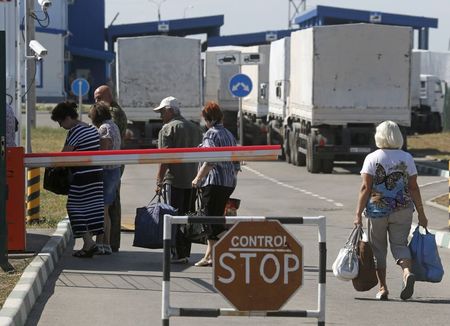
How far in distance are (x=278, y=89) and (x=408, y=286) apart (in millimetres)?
26288

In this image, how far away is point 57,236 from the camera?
14789 millimetres

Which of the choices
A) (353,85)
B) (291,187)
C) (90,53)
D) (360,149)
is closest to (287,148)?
(360,149)

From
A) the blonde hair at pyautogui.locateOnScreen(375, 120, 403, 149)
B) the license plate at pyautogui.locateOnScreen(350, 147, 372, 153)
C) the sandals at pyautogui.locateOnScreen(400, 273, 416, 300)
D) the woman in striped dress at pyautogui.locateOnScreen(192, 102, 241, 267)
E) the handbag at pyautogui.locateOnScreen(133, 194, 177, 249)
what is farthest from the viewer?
the license plate at pyautogui.locateOnScreen(350, 147, 372, 153)

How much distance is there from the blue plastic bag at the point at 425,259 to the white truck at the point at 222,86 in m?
32.4

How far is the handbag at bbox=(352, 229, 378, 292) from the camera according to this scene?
1148cm

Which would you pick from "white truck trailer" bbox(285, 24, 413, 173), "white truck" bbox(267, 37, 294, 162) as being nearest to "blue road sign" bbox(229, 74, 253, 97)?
"white truck" bbox(267, 37, 294, 162)

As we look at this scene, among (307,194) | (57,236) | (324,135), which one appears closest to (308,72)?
(324,135)

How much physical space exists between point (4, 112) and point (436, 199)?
40.0 ft

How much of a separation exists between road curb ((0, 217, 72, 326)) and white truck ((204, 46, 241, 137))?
29817 millimetres

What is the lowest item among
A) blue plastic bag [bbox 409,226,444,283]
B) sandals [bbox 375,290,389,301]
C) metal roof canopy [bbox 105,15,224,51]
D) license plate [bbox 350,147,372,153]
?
license plate [bbox 350,147,372,153]

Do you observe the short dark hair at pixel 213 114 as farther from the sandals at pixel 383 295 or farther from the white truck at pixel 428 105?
the white truck at pixel 428 105

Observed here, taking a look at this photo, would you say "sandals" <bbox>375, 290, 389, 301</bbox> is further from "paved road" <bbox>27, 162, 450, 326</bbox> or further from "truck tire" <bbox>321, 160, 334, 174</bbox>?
"truck tire" <bbox>321, 160, 334, 174</bbox>

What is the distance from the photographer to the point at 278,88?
123 feet

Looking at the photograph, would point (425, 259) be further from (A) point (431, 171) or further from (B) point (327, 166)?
(A) point (431, 171)
